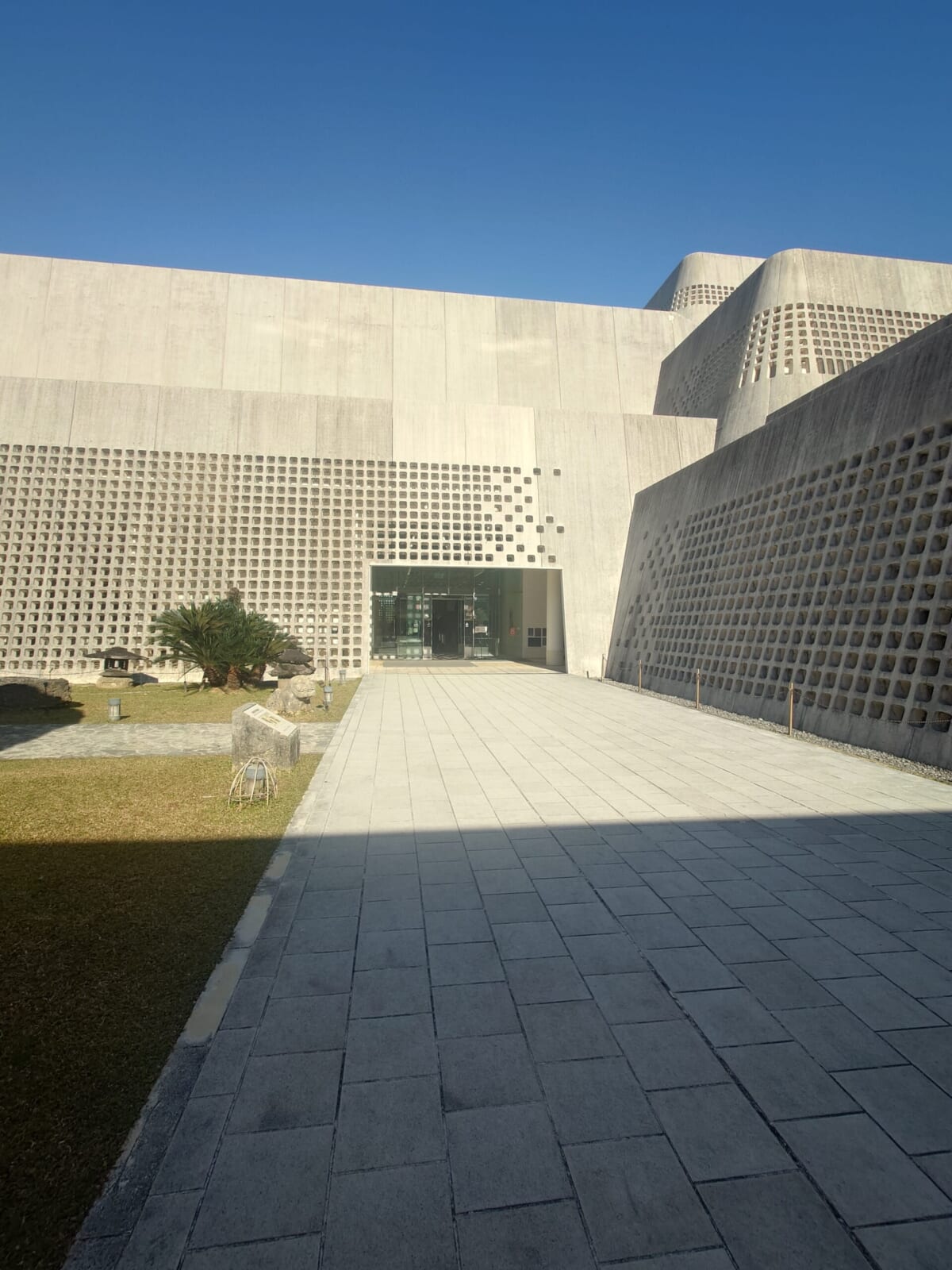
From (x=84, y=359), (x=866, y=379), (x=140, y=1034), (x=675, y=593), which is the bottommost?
(x=140, y=1034)

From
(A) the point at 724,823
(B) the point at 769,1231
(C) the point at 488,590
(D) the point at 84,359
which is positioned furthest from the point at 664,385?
(B) the point at 769,1231

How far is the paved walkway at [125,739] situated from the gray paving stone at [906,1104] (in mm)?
5663

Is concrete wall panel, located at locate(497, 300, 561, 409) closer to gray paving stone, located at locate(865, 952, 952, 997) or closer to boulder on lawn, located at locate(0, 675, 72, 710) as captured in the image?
boulder on lawn, located at locate(0, 675, 72, 710)

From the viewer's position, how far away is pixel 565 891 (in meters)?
3.36

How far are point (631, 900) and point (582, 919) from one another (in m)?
0.34

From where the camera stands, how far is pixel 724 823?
4410mm

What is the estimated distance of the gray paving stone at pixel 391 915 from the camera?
9.81 ft

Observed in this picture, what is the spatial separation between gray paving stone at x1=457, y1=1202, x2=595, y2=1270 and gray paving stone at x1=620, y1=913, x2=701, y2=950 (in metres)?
1.37

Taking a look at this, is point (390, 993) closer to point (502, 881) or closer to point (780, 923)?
point (502, 881)

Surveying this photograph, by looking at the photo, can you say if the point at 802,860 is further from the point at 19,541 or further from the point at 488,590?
the point at 488,590

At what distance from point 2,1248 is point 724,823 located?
4032 mm

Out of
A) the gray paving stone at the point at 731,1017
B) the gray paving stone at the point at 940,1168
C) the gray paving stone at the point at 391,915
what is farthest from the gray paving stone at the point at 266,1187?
the gray paving stone at the point at 940,1168

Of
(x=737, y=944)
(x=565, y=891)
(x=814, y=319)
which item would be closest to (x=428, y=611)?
(x=814, y=319)

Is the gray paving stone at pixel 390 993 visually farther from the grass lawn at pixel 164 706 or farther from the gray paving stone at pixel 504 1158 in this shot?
the grass lawn at pixel 164 706
